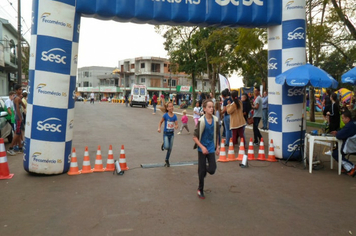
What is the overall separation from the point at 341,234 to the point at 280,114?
4.68 m

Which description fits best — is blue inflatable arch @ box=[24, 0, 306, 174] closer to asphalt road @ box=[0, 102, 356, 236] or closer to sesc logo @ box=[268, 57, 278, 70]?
sesc logo @ box=[268, 57, 278, 70]

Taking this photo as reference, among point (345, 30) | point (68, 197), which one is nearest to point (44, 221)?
point (68, 197)

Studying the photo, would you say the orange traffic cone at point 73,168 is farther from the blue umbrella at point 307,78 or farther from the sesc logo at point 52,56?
the blue umbrella at point 307,78

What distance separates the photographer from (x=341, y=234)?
390cm

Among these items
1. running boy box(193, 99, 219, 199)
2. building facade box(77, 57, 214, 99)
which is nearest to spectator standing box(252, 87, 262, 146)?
running boy box(193, 99, 219, 199)

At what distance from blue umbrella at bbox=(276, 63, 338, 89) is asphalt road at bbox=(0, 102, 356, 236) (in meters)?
2.15

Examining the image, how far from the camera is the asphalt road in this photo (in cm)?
406

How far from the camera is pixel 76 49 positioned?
6.77 metres

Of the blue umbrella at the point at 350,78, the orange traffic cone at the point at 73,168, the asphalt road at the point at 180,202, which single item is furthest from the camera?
the blue umbrella at the point at 350,78

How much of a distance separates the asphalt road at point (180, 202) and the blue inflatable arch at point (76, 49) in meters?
0.77

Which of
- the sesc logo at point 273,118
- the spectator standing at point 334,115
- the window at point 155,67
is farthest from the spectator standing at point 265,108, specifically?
the window at point 155,67

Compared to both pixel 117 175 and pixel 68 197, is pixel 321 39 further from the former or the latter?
pixel 68 197

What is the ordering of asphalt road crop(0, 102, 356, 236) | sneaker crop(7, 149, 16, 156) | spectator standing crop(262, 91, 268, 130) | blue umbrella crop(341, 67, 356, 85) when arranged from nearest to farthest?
1. asphalt road crop(0, 102, 356, 236)
2. blue umbrella crop(341, 67, 356, 85)
3. sneaker crop(7, 149, 16, 156)
4. spectator standing crop(262, 91, 268, 130)

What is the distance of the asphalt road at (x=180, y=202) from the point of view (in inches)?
160
